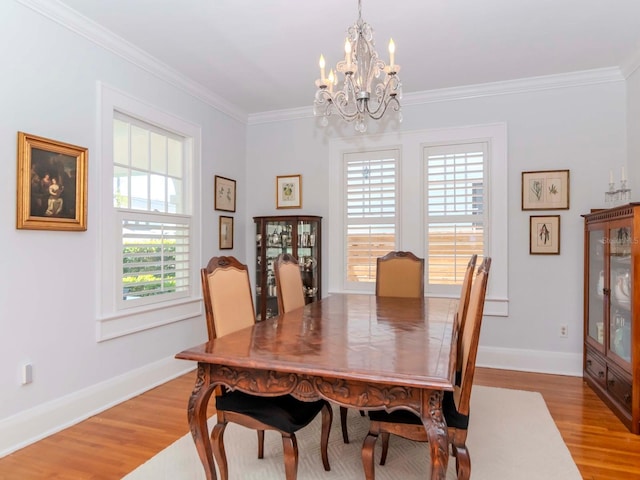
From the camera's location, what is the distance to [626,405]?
9.04 feet

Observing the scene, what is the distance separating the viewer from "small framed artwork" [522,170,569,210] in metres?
3.83

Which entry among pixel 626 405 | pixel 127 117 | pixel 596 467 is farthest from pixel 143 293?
pixel 626 405

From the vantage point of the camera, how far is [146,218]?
3459mm

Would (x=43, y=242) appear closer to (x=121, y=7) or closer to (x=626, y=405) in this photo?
(x=121, y=7)

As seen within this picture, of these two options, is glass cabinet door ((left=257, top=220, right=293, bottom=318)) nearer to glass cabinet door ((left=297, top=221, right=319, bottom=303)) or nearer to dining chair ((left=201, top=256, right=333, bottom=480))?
glass cabinet door ((left=297, top=221, right=319, bottom=303))

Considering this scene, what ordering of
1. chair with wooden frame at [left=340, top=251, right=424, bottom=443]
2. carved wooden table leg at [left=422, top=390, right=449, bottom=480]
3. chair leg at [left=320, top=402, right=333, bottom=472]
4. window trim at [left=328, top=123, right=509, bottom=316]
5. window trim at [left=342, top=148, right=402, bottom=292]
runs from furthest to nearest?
window trim at [left=342, top=148, right=402, bottom=292]
window trim at [left=328, top=123, right=509, bottom=316]
chair with wooden frame at [left=340, top=251, right=424, bottom=443]
chair leg at [left=320, top=402, right=333, bottom=472]
carved wooden table leg at [left=422, top=390, right=449, bottom=480]

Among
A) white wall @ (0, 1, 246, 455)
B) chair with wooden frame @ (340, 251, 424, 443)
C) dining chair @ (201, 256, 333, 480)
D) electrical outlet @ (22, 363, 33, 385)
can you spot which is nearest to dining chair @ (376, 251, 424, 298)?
chair with wooden frame @ (340, 251, 424, 443)

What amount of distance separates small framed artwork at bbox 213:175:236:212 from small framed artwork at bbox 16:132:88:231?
1.61 m

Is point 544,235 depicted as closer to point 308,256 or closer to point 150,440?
point 308,256

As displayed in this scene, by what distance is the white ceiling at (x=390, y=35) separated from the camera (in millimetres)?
2703

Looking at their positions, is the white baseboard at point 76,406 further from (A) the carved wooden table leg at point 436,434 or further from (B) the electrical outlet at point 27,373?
(A) the carved wooden table leg at point 436,434

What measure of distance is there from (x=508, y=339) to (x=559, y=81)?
2468 millimetres

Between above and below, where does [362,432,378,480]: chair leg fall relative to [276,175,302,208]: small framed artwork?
below

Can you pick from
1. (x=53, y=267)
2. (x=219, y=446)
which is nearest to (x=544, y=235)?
(x=219, y=446)
